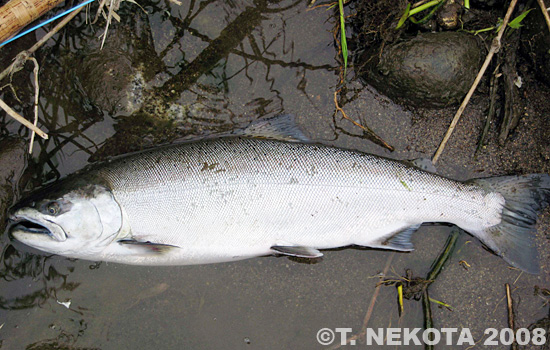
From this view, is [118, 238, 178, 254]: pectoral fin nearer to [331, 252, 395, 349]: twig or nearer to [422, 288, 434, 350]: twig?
[331, 252, 395, 349]: twig

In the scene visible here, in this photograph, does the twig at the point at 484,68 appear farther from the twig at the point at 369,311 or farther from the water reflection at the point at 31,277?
the water reflection at the point at 31,277

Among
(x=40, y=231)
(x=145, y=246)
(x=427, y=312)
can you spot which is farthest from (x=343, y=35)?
(x=40, y=231)

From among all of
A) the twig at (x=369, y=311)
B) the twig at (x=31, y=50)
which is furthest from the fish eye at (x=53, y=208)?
the twig at (x=369, y=311)

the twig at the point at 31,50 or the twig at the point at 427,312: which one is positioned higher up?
the twig at the point at 31,50

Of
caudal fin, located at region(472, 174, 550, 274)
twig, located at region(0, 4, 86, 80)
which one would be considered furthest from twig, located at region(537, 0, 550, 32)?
twig, located at region(0, 4, 86, 80)

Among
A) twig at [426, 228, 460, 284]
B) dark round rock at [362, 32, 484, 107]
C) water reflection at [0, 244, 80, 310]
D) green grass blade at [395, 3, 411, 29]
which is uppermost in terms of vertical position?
green grass blade at [395, 3, 411, 29]

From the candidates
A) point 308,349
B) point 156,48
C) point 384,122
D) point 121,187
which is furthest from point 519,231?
point 156,48

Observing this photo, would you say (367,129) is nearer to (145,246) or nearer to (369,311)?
(369,311)
